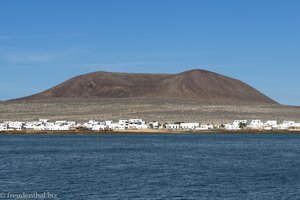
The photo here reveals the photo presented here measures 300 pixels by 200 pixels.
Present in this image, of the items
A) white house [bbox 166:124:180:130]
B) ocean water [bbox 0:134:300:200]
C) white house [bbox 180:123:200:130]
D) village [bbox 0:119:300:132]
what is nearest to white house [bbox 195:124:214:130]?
village [bbox 0:119:300:132]

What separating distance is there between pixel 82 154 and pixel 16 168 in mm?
21700

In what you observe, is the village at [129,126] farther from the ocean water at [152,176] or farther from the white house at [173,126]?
the ocean water at [152,176]

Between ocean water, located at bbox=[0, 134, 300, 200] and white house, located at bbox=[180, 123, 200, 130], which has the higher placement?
white house, located at bbox=[180, 123, 200, 130]

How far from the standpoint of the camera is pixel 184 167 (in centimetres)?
6581

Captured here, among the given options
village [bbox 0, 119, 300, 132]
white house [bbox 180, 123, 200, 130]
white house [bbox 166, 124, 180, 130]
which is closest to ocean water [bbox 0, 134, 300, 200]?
village [bbox 0, 119, 300, 132]

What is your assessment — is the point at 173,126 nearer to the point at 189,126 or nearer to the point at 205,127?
the point at 189,126

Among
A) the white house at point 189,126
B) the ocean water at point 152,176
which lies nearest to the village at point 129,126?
the white house at point 189,126

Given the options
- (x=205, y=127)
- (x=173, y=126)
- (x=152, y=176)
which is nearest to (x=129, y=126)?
(x=173, y=126)

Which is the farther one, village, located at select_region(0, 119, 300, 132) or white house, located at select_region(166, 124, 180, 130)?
white house, located at select_region(166, 124, 180, 130)

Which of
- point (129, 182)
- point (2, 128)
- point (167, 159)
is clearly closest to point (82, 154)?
point (167, 159)

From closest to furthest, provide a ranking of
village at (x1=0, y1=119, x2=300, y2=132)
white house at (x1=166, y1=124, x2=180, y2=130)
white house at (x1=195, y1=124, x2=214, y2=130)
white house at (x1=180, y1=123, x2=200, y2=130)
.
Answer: village at (x1=0, y1=119, x2=300, y2=132) → white house at (x1=195, y1=124, x2=214, y2=130) → white house at (x1=166, y1=124, x2=180, y2=130) → white house at (x1=180, y1=123, x2=200, y2=130)

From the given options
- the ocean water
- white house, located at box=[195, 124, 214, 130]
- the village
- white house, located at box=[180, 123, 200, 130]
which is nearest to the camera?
the ocean water

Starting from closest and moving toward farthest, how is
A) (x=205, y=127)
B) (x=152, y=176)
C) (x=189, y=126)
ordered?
(x=152, y=176), (x=205, y=127), (x=189, y=126)

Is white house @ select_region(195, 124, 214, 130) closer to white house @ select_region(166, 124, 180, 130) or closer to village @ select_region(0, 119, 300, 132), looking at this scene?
village @ select_region(0, 119, 300, 132)
